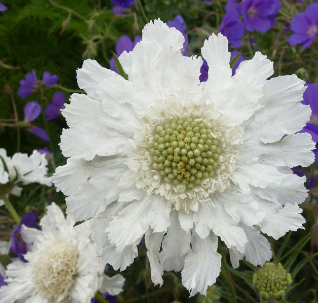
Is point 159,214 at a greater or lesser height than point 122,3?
lesser

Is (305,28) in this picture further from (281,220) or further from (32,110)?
(32,110)

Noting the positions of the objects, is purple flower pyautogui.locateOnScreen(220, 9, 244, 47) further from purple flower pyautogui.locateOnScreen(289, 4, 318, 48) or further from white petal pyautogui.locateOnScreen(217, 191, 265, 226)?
white petal pyautogui.locateOnScreen(217, 191, 265, 226)

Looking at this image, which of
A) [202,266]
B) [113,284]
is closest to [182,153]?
[202,266]

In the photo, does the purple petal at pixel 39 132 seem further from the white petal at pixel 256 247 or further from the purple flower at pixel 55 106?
the white petal at pixel 256 247

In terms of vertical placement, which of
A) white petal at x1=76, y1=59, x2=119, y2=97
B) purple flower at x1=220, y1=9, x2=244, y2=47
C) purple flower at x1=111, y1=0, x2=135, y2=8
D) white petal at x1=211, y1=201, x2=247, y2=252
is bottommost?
white petal at x1=211, y1=201, x2=247, y2=252

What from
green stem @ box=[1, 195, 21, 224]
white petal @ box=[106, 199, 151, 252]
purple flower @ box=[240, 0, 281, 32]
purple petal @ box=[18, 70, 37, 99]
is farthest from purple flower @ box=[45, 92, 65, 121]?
white petal @ box=[106, 199, 151, 252]

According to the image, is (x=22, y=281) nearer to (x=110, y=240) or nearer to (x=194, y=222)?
(x=110, y=240)
